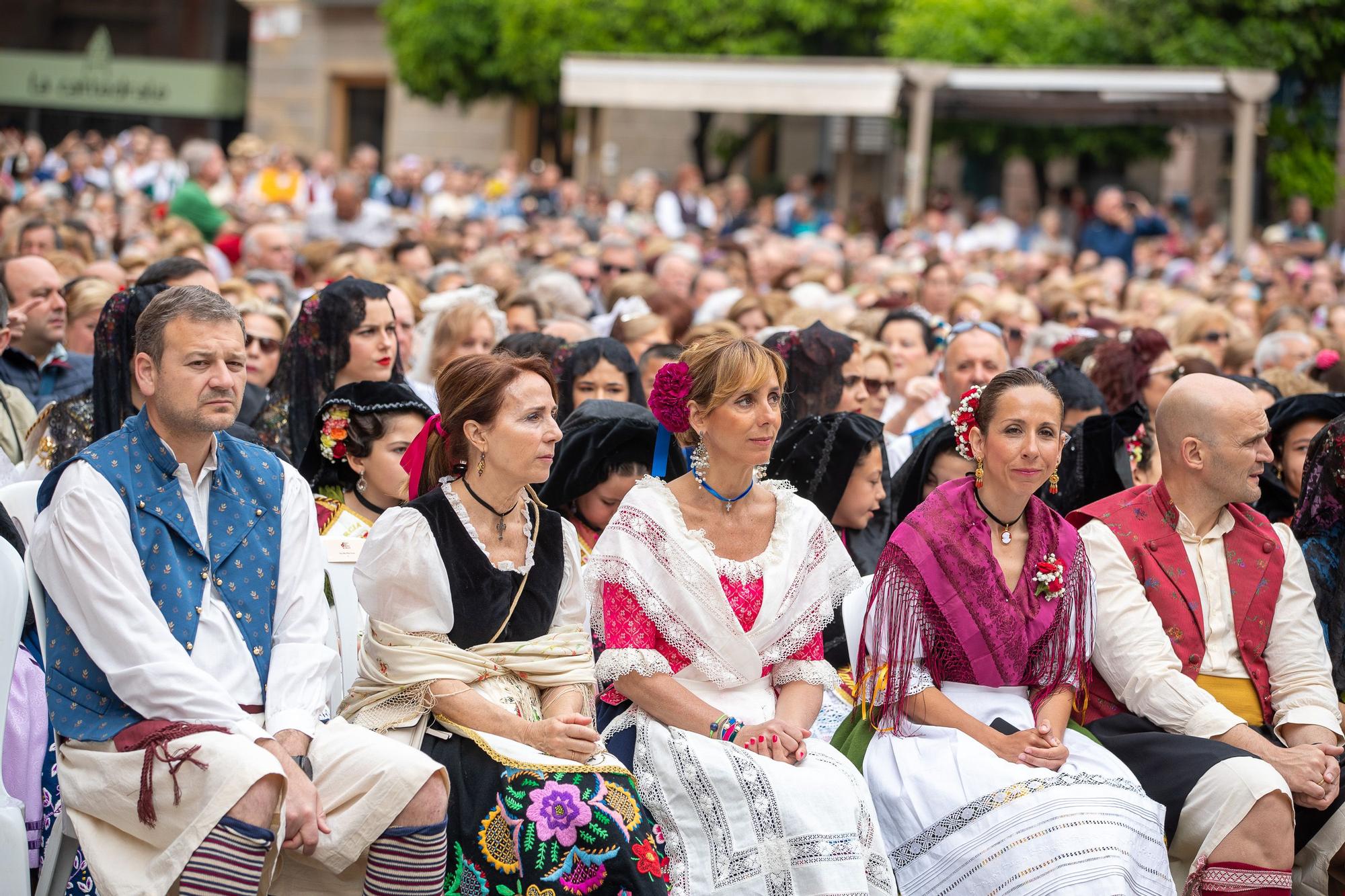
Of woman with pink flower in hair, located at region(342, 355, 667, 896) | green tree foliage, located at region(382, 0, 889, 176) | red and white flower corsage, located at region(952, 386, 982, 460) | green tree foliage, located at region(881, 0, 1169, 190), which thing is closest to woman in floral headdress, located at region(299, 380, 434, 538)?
woman with pink flower in hair, located at region(342, 355, 667, 896)

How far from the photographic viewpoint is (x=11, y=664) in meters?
3.62

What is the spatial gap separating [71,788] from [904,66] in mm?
13670

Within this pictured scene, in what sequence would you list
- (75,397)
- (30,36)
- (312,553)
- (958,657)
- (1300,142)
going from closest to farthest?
(312,553) → (958,657) → (75,397) → (1300,142) → (30,36)

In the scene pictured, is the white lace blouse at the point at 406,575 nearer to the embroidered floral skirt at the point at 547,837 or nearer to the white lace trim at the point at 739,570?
the embroidered floral skirt at the point at 547,837

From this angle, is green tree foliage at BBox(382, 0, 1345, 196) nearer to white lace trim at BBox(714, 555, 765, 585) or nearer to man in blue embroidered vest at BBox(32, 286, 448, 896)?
white lace trim at BBox(714, 555, 765, 585)

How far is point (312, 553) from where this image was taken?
13.1 feet

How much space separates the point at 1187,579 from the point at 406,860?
2376mm

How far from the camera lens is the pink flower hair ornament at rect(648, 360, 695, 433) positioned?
4.25 metres

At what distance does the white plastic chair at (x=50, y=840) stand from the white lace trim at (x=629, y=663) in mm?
1342

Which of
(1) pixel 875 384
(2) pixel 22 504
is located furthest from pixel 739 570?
(1) pixel 875 384

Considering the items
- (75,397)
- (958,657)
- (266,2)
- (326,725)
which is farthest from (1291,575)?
(266,2)

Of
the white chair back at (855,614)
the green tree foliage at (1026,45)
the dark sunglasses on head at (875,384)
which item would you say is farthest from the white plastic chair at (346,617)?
the green tree foliage at (1026,45)

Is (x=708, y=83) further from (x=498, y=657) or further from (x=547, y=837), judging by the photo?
(x=547, y=837)

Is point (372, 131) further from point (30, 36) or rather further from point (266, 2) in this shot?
point (30, 36)
